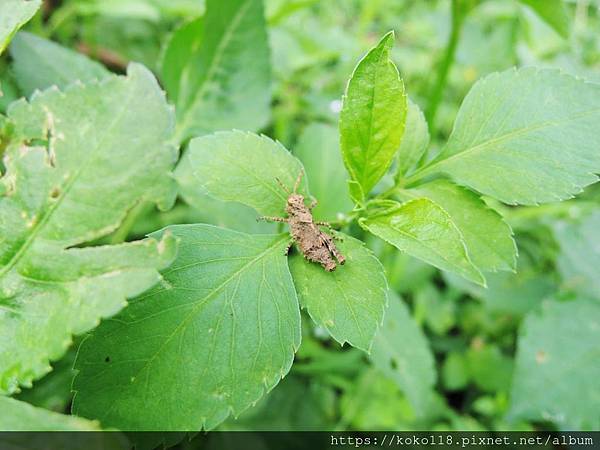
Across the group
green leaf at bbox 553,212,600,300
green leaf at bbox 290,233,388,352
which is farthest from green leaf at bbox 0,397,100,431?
green leaf at bbox 553,212,600,300

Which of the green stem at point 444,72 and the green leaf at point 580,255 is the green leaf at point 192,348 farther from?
the green leaf at point 580,255

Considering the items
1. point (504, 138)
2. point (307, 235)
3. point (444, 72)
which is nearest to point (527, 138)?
point (504, 138)

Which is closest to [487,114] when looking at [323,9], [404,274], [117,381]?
[117,381]

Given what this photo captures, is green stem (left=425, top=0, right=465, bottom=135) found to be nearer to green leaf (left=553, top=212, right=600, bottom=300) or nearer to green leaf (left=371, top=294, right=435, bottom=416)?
green leaf (left=371, top=294, right=435, bottom=416)

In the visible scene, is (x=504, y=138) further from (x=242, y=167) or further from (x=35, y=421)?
(x=35, y=421)

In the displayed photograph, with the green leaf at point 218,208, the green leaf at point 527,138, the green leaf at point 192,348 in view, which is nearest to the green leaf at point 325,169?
the green leaf at point 218,208
